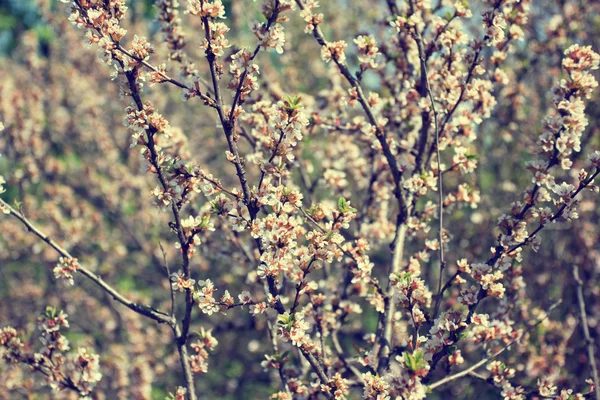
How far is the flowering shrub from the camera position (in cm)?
296

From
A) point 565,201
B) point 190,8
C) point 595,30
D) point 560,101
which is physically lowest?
point 565,201

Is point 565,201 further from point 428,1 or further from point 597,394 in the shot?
point 428,1

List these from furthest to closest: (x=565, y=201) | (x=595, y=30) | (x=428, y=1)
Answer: (x=595, y=30) < (x=428, y=1) < (x=565, y=201)

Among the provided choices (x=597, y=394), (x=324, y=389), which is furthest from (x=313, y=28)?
(x=597, y=394)

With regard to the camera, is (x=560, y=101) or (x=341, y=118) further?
(x=341, y=118)

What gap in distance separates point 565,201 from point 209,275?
550cm

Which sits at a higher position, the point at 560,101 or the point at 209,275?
the point at 209,275

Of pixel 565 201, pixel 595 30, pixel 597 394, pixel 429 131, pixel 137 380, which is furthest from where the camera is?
pixel 595 30

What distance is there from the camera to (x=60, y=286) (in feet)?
25.0

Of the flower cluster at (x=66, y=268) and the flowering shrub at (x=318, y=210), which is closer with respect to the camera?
the flowering shrub at (x=318, y=210)

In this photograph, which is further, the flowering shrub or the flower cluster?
the flower cluster

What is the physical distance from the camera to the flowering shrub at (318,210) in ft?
9.72

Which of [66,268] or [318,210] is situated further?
[66,268]

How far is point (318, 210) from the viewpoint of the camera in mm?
3100
